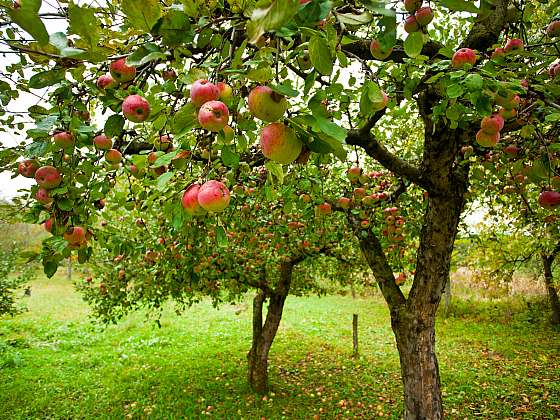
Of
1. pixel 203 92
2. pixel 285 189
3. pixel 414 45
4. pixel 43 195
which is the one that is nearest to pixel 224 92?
pixel 203 92

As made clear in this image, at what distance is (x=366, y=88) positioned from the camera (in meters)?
1.17

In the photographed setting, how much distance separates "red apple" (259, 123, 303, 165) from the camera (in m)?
0.92

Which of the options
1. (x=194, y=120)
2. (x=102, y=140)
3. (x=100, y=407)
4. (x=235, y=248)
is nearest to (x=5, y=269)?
(x=100, y=407)

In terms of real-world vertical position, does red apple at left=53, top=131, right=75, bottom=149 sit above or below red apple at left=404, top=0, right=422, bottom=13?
below

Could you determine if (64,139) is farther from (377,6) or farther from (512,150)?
(512,150)

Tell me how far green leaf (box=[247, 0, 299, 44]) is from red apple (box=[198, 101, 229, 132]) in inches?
12.3

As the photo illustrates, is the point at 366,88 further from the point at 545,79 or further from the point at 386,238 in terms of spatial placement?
the point at 386,238

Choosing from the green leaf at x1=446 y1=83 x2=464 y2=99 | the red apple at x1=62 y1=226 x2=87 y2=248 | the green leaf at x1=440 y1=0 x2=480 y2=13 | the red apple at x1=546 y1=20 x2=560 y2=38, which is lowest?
the red apple at x1=62 y1=226 x2=87 y2=248

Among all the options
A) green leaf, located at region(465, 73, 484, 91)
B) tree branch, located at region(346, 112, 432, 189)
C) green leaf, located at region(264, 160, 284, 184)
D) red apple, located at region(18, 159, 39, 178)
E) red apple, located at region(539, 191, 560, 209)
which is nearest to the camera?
green leaf, located at region(264, 160, 284, 184)

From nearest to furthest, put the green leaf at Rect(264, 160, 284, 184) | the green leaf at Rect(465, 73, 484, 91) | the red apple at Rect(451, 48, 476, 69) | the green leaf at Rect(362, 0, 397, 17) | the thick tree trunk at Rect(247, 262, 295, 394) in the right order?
the green leaf at Rect(362, 0, 397, 17)
the green leaf at Rect(264, 160, 284, 184)
the green leaf at Rect(465, 73, 484, 91)
the red apple at Rect(451, 48, 476, 69)
the thick tree trunk at Rect(247, 262, 295, 394)

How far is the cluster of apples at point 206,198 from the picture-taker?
3.43 ft

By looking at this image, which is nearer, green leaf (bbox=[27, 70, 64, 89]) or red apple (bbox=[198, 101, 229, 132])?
red apple (bbox=[198, 101, 229, 132])

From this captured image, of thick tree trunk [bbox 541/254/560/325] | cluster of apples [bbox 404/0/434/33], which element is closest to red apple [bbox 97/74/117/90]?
cluster of apples [bbox 404/0/434/33]

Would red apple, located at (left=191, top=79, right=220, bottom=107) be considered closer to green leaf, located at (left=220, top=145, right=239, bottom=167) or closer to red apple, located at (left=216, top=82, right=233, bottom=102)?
red apple, located at (left=216, top=82, right=233, bottom=102)
